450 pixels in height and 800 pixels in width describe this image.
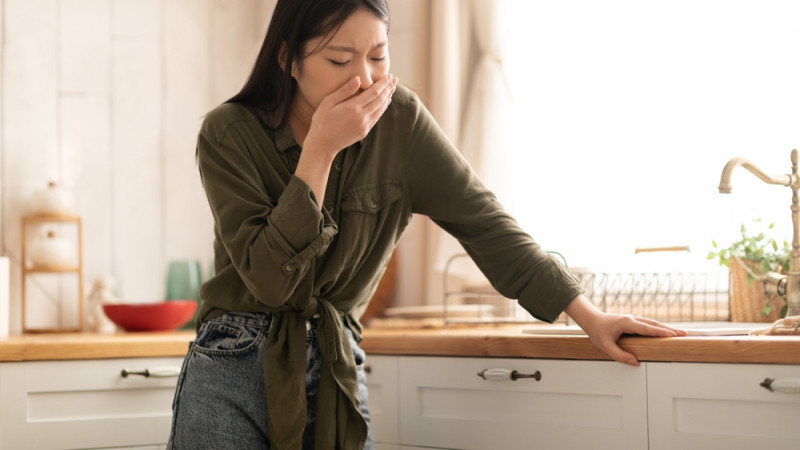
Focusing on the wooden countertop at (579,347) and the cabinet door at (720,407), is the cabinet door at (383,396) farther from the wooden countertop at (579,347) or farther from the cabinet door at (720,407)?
the cabinet door at (720,407)

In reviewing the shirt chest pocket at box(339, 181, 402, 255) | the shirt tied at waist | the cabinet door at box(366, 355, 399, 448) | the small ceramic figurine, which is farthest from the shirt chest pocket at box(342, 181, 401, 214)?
the small ceramic figurine

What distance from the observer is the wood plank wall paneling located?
2461mm

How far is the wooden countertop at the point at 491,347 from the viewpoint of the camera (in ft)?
4.27

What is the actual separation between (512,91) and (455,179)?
36.8 inches

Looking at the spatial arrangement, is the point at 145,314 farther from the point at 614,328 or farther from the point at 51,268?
the point at 614,328

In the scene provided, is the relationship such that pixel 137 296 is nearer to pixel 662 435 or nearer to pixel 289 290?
pixel 289 290

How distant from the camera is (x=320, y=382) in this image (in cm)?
138

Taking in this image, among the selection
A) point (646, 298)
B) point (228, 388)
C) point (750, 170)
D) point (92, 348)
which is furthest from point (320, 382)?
point (646, 298)

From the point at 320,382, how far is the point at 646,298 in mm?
1036

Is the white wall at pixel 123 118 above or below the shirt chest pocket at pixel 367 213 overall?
above

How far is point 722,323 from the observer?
1868mm

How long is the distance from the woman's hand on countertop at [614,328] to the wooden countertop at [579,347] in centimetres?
1

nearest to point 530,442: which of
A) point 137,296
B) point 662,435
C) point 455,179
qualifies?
point 662,435

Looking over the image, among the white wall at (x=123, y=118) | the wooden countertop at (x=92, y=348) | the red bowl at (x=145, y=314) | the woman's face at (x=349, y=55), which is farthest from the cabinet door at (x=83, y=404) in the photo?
the woman's face at (x=349, y=55)
